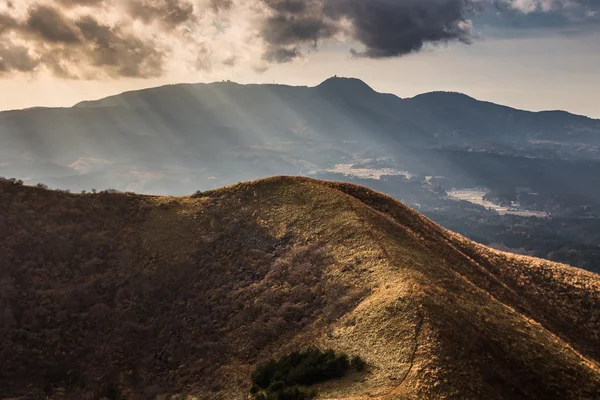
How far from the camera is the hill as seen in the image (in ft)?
114

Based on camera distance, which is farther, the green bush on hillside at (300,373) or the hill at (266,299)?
the hill at (266,299)

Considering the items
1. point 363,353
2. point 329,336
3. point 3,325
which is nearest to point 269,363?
point 329,336

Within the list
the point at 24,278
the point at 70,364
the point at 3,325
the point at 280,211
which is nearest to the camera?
the point at 70,364

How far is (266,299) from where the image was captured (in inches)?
2020

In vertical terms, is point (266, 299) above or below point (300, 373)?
above

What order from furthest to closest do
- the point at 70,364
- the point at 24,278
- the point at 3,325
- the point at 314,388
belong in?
the point at 24,278 → the point at 3,325 → the point at 70,364 → the point at 314,388

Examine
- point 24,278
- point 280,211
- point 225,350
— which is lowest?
point 225,350

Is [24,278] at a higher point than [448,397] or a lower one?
higher

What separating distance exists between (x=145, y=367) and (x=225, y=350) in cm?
1034

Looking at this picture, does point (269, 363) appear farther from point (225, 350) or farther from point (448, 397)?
point (448, 397)

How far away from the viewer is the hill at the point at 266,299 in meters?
34.8

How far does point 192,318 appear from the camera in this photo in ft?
177

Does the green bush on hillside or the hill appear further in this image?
the hill

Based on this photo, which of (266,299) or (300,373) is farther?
(266,299)
